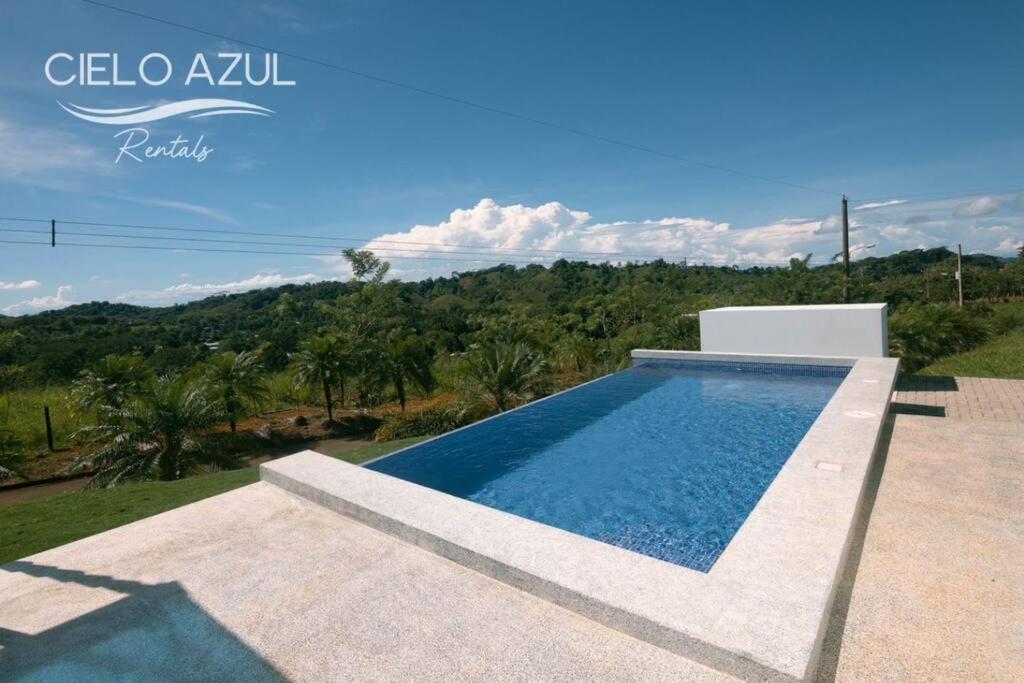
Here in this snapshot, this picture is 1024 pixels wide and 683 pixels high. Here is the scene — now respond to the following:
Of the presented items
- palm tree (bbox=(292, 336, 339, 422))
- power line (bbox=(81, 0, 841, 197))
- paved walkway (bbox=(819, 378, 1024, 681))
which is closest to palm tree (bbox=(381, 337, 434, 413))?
palm tree (bbox=(292, 336, 339, 422))

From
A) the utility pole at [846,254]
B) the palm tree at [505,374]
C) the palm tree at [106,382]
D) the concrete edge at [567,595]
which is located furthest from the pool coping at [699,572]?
the utility pole at [846,254]

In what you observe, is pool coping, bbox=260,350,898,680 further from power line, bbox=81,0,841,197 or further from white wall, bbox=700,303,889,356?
power line, bbox=81,0,841,197

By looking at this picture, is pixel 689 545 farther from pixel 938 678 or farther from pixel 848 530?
pixel 938 678

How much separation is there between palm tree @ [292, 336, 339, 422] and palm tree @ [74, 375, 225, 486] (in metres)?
4.51

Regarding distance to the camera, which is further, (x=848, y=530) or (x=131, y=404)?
(x=131, y=404)

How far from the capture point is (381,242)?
2338cm

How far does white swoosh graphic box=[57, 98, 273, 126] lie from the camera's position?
9.37 m

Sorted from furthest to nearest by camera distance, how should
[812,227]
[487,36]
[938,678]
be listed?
[812,227], [487,36], [938,678]

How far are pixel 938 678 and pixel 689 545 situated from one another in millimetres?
1895

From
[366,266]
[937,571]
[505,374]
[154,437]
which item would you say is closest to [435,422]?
[505,374]

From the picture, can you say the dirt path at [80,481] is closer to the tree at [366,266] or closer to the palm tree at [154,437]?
the palm tree at [154,437]

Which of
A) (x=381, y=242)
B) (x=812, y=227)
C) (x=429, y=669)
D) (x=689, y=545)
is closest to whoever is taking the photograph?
(x=429, y=669)

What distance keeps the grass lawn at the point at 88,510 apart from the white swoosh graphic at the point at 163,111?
7.32m

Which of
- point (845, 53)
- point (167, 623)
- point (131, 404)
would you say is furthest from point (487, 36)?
point (167, 623)
